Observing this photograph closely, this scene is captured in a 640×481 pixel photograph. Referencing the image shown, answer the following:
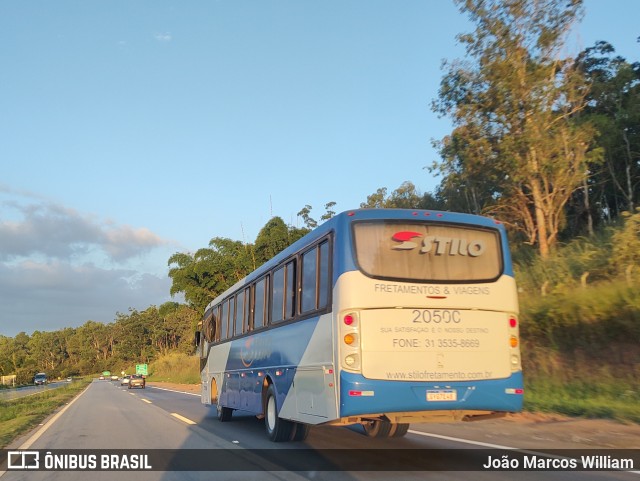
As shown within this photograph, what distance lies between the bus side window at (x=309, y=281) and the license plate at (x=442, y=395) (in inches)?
85.3

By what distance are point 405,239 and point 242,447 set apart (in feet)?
16.3

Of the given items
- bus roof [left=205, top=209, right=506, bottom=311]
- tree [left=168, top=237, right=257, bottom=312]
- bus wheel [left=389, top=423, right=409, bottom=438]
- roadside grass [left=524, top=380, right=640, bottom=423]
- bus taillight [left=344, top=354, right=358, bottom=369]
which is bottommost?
bus wheel [left=389, top=423, right=409, bottom=438]

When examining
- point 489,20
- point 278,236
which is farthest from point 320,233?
point 278,236

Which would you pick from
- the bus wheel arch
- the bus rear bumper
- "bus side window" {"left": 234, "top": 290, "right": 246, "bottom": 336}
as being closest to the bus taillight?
the bus rear bumper

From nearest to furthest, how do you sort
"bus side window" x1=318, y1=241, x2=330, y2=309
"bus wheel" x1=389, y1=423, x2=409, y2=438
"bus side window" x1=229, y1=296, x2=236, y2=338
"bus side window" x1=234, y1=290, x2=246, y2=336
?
"bus side window" x1=318, y1=241, x2=330, y2=309
"bus wheel" x1=389, y1=423, x2=409, y2=438
"bus side window" x1=234, y1=290, x2=246, y2=336
"bus side window" x1=229, y1=296, x2=236, y2=338

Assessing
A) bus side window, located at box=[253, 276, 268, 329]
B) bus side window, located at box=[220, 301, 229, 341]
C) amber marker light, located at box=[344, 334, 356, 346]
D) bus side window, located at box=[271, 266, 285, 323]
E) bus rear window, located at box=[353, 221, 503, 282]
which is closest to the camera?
amber marker light, located at box=[344, 334, 356, 346]

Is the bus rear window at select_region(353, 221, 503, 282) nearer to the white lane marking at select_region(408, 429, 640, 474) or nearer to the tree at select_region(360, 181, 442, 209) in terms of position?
the white lane marking at select_region(408, 429, 640, 474)

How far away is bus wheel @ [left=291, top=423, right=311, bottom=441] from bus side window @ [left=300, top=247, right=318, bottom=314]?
252cm

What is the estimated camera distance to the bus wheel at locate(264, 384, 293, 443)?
1059 centimetres

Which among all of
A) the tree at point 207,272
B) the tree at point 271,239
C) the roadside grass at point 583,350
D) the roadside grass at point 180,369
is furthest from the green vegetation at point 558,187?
the roadside grass at point 180,369

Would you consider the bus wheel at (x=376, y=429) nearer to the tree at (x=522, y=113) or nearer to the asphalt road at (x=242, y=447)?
the asphalt road at (x=242, y=447)

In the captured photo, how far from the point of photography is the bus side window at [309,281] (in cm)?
904

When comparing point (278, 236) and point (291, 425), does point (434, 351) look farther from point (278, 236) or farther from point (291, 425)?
point (278, 236)

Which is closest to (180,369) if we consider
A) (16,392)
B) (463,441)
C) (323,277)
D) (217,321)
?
(16,392)
